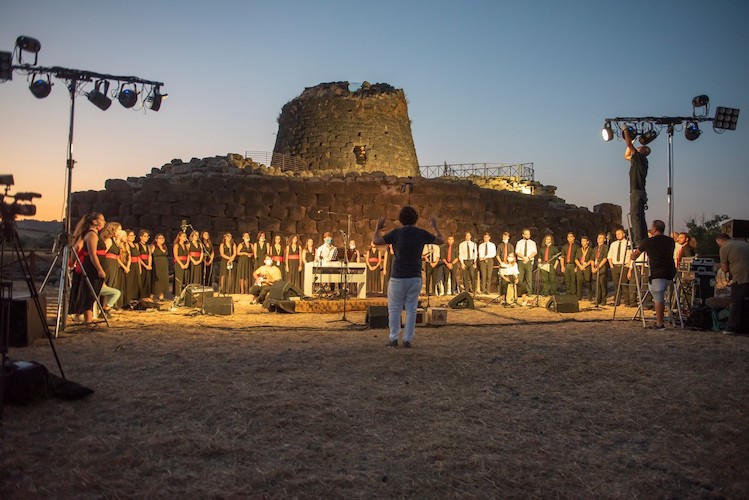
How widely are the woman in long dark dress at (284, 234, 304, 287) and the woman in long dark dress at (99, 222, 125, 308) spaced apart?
5596 millimetres

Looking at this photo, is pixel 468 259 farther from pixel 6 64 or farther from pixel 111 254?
pixel 6 64

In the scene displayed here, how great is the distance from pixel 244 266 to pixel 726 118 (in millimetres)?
12149

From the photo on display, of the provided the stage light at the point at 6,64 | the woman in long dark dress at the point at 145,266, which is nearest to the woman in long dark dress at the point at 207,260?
the woman in long dark dress at the point at 145,266

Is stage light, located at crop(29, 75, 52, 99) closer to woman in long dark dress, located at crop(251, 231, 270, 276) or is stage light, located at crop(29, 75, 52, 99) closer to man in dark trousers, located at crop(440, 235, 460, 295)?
woman in long dark dress, located at crop(251, 231, 270, 276)

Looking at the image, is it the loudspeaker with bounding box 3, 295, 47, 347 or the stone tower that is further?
the stone tower

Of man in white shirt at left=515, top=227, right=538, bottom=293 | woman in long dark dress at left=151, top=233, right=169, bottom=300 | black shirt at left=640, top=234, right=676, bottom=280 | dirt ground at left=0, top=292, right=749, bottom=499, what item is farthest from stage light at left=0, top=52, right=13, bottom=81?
man in white shirt at left=515, top=227, right=538, bottom=293

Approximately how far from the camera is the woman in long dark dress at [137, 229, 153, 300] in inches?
490

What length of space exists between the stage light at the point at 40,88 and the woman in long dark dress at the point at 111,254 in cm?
244

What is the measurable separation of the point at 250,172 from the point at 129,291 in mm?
7715

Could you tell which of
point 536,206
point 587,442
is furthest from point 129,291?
point 536,206

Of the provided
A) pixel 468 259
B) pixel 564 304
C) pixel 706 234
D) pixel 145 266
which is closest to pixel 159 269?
pixel 145 266

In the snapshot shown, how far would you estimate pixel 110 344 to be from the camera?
7.05m

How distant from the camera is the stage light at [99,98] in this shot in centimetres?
862

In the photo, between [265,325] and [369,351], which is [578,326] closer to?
[369,351]
